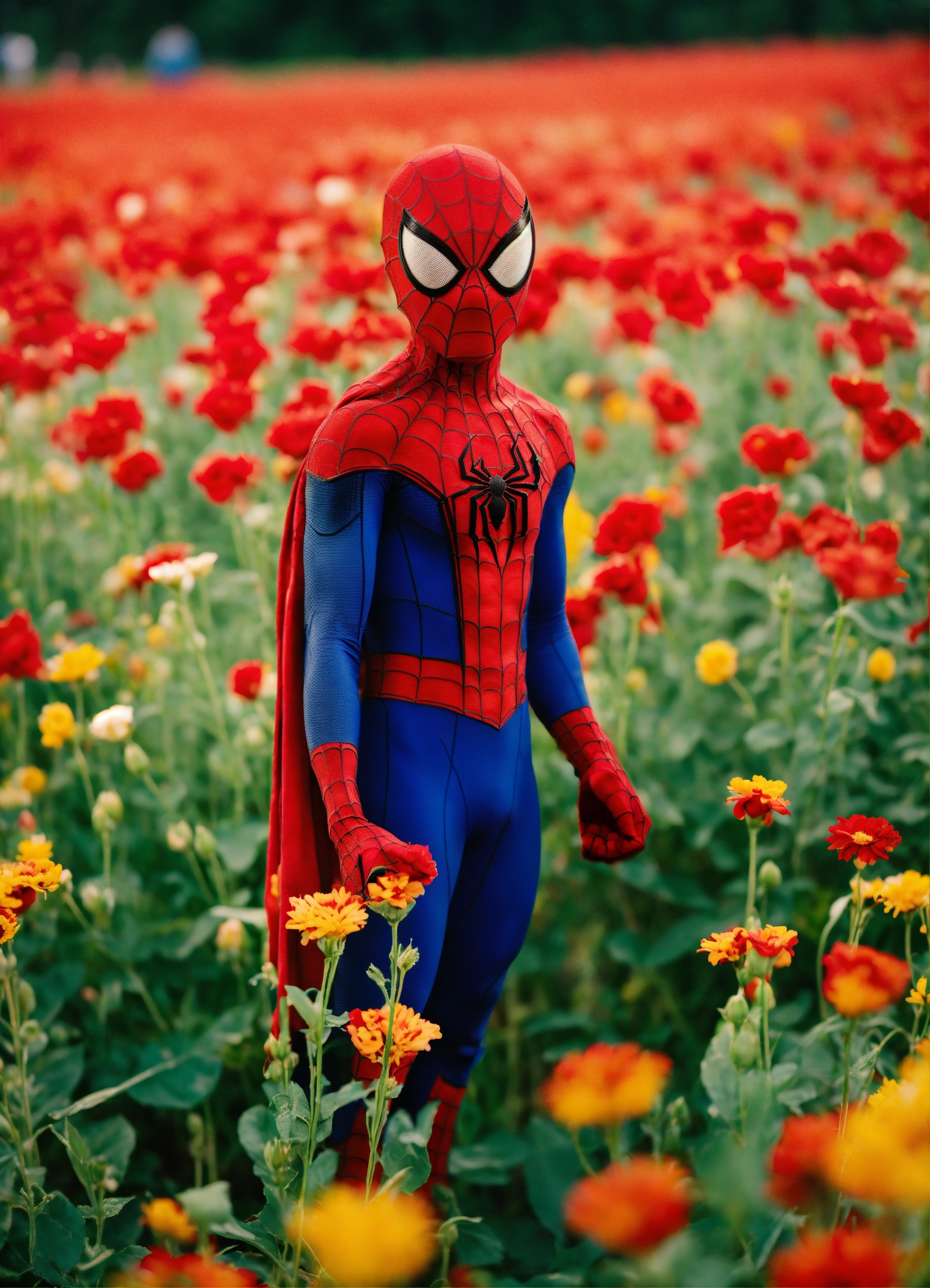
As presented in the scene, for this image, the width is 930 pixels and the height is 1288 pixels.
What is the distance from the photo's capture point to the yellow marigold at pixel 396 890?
1054mm

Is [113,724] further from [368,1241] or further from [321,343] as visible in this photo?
[368,1241]

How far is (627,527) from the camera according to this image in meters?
1.89

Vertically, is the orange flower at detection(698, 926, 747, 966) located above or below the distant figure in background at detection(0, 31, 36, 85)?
below

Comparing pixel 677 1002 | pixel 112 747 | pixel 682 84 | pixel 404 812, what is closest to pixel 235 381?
pixel 112 747

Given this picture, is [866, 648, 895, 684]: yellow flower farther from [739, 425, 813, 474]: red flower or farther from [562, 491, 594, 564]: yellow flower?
[562, 491, 594, 564]: yellow flower

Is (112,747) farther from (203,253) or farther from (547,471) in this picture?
(203,253)

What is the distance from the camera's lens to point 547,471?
1382 millimetres

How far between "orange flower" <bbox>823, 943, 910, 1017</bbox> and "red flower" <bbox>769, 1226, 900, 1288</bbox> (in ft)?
0.75

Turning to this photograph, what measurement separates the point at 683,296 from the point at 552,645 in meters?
1.48

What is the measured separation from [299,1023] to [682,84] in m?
14.5

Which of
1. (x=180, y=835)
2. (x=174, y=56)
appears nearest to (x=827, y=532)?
(x=180, y=835)

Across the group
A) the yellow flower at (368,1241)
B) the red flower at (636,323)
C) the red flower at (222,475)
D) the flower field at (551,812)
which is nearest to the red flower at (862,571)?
the flower field at (551,812)

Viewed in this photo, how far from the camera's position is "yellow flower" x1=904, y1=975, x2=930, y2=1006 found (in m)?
1.17

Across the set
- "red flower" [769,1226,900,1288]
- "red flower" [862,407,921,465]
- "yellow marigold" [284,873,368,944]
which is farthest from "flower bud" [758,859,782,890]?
"red flower" [862,407,921,465]
